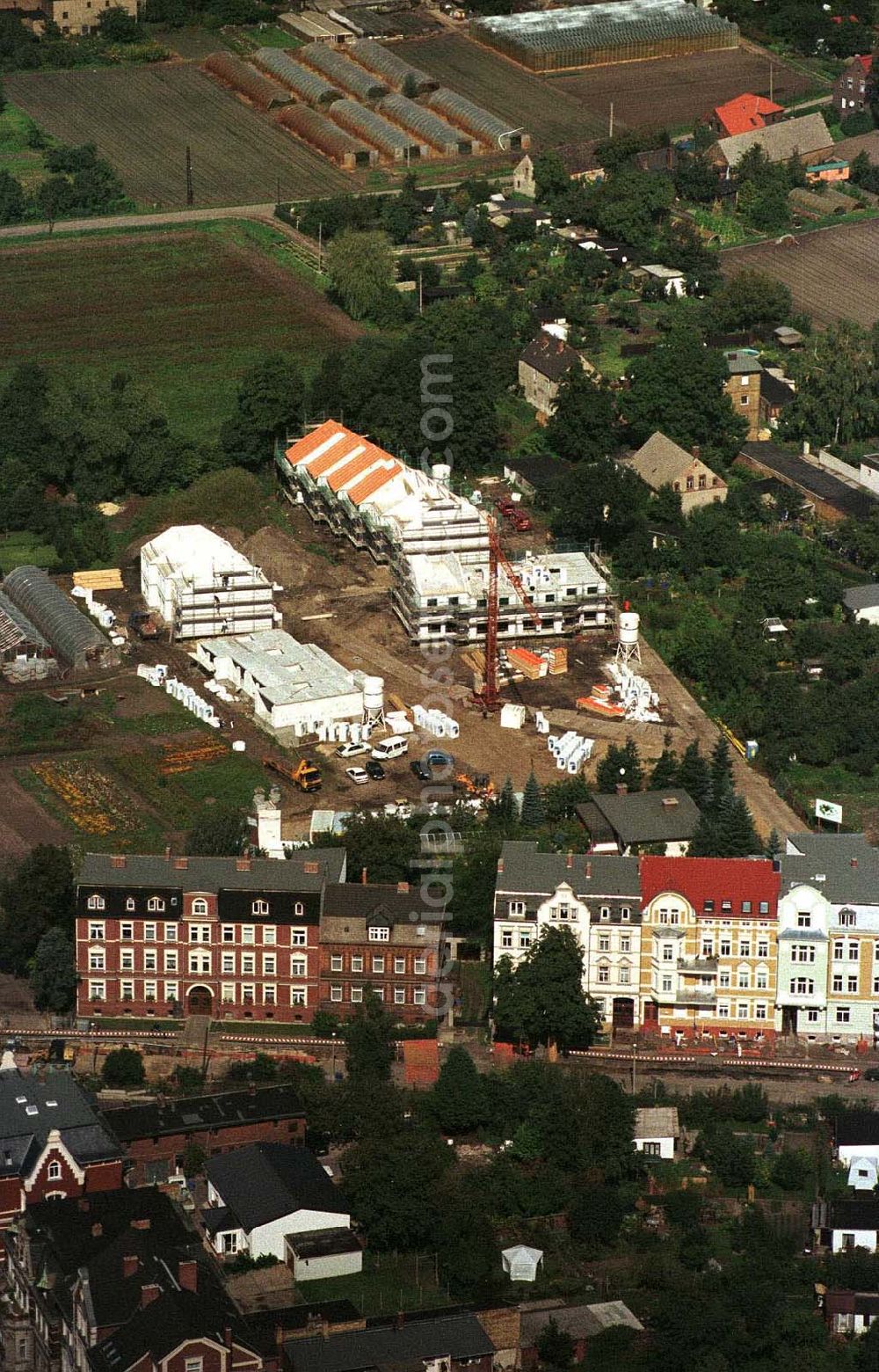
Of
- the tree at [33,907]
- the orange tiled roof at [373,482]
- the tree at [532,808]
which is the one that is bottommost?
the tree at [33,907]

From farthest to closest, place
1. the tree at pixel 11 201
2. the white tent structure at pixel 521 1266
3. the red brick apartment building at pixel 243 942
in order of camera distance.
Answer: the tree at pixel 11 201
the red brick apartment building at pixel 243 942
the white tent structure at pixel 521 1266

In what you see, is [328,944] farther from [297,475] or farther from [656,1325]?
[297,475]

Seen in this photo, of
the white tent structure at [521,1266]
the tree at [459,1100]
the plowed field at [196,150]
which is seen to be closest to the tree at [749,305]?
the plowed field at [196,150]

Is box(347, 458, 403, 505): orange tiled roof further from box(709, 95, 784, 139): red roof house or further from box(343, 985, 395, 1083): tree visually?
box(709, 95, 784, 139): red roof house

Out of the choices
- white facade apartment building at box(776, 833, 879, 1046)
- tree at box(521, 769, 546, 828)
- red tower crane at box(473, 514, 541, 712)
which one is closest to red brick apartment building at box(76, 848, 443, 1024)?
tree at box(521, 769, 546, 828)

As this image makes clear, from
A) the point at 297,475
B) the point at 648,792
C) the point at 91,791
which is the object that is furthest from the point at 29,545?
the point at 648,792

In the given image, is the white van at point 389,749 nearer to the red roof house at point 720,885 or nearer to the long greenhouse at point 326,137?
the red roof house at point 720,885
